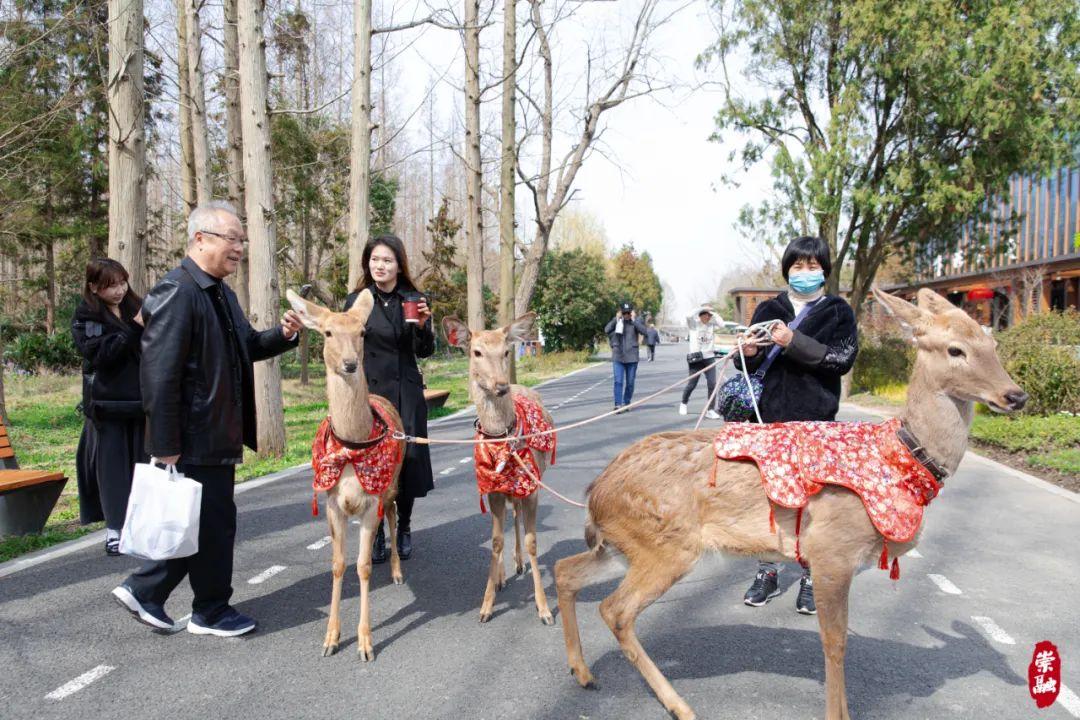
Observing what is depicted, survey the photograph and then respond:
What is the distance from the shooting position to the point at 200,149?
1502 cm

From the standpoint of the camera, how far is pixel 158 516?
3561 millimetres

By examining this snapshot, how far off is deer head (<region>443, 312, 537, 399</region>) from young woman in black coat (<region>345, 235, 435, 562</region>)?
45 centimetres

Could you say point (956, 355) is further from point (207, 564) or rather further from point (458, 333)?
point (207, 564)

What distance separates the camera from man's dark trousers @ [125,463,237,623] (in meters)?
3.96

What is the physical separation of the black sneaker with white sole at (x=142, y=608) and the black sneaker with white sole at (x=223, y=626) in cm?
14

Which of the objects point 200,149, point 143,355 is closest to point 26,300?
point 200,149

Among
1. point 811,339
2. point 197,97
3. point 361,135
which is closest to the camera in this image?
point 811,339

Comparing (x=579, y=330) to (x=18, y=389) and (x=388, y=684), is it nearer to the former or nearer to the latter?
(x=18, y=389)

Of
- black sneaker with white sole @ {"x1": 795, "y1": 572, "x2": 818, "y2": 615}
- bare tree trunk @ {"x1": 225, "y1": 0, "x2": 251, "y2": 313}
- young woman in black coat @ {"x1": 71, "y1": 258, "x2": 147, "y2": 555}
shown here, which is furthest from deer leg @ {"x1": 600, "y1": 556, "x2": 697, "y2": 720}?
bare tree trunk @ {"x1": 225, "y1": 0, "x2": 251, "y2": 313}

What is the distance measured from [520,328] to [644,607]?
217 cm

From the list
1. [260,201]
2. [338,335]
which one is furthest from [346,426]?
[260,201]

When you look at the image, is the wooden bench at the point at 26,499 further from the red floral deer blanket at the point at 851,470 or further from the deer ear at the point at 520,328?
the red floral deer blanket at the point at 851,470

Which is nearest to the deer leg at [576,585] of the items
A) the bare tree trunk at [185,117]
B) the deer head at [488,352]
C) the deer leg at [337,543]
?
the deer head at [488,352]

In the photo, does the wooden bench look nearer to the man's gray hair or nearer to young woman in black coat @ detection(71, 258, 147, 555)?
young woman in black coat @ detection(71, 258, 147, 555)
